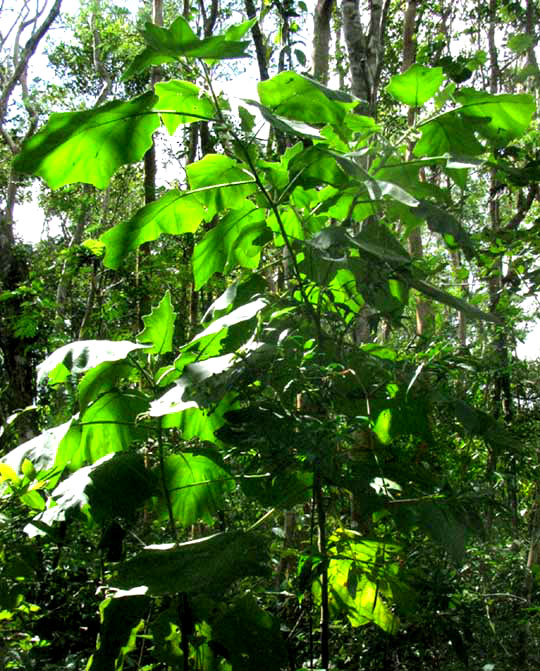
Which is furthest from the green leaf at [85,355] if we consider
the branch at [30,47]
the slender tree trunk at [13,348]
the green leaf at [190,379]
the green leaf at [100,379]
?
the branch at [30,47]

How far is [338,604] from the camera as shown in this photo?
6.70 ft

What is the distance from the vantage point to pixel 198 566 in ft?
5.46

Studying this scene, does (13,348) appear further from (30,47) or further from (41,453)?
(30,47)

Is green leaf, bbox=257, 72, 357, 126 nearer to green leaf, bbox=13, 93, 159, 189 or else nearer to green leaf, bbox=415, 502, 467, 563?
green leaf, bbox=13, 93, 159, 189

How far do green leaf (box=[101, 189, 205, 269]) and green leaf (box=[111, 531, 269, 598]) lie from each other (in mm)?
843

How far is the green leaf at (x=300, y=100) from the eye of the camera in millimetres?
1864

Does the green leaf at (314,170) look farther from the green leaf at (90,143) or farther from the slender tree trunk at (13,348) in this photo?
the slender tree trunk at (13,348)

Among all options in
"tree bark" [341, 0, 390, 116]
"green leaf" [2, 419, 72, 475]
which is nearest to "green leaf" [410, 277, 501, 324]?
"green leaf" [2, 419, 72, 475]

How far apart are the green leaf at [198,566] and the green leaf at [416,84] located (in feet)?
4.16

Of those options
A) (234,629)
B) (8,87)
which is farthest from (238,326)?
(8,87)

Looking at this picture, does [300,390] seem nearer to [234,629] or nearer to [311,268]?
[311,268]

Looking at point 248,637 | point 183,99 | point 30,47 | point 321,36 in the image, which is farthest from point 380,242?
point 30,47

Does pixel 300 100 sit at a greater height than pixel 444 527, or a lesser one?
greater

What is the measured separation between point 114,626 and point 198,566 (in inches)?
11.4
